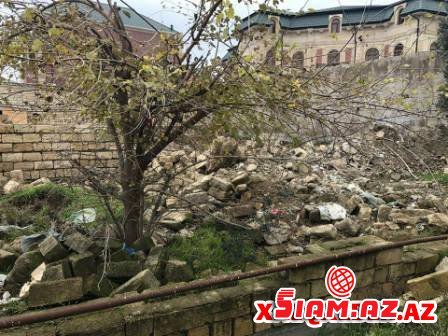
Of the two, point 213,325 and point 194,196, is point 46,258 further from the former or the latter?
point 194,196

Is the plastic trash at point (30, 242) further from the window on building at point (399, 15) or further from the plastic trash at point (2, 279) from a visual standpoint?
the window on building at point (399, 15)

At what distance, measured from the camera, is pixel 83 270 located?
8.68 feet

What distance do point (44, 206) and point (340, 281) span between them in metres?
4.56

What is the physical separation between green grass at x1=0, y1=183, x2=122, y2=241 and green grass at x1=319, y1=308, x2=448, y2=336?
275cm

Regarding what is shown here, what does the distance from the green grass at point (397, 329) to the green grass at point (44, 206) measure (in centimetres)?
275

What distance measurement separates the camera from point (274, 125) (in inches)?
109

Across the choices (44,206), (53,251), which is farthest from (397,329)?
(44,206)

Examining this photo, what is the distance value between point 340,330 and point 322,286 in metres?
0.45

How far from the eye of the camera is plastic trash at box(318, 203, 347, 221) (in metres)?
4.39

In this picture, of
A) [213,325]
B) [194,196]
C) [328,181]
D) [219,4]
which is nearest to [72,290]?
[213,325]

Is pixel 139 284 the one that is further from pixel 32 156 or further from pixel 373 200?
pixel 32 156

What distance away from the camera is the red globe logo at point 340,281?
→ 2576 millimetres

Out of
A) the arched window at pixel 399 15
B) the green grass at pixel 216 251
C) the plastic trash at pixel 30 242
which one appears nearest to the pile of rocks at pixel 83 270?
the plastic trash at pixel 30 242

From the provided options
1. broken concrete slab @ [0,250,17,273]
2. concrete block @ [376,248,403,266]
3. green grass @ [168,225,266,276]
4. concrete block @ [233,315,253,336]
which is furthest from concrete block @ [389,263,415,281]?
broken concrete slab @ [0,250,17,273]
